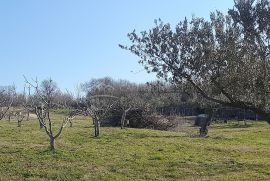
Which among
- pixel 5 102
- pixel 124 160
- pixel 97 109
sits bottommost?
pixel 124 160

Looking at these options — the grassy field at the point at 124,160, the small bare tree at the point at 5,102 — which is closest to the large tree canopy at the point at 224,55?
the grassy field at the point at 124,160

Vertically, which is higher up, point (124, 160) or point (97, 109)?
point (97, 109)

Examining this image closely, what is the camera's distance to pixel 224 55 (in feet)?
52.6

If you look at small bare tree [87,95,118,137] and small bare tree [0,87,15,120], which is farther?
small bare tree [0,87,15,120]

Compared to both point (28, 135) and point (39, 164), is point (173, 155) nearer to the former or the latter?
point (39, 164)

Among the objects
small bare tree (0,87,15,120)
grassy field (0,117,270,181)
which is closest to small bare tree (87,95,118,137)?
grassy field (0,117,270,181)

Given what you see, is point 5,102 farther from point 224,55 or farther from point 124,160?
point 224,55

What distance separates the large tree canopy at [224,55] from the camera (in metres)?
16.0

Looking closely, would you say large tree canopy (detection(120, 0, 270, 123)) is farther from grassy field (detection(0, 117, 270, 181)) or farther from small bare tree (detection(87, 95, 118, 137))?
small bare tree (detection(87, 95, 118, 137))

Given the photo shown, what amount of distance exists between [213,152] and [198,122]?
1500 inches

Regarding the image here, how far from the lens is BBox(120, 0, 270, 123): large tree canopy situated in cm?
1595

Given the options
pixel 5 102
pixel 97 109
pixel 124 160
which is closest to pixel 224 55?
pixel 124 160

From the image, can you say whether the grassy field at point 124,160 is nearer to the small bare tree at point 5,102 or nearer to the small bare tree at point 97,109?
the small bare tree at point 97,109

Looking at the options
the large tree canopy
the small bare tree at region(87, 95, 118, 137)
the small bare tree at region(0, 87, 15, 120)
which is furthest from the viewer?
the small bare tree at region(0, 87, 15, 120)
